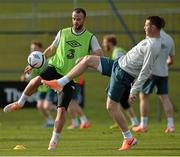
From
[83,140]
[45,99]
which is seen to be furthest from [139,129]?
[45,99]

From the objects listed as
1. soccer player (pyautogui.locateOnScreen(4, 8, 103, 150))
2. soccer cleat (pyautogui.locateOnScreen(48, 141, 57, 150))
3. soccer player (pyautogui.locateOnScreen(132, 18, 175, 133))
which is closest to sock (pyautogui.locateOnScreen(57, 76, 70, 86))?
soccer player (pyautogui.locateOnScreen(4, 8, 103, 150))

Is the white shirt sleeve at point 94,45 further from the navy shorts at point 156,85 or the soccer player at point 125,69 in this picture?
the navy shorts at point 156,85

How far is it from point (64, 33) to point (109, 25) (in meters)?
18.6

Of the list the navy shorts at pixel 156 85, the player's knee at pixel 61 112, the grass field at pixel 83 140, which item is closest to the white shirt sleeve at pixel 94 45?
the player's knee at pixel 61 112

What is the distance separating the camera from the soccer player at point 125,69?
550 inches

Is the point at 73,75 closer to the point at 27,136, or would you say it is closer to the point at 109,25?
the point at 27,136

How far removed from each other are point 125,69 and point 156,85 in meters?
5.14

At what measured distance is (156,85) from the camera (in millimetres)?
19234

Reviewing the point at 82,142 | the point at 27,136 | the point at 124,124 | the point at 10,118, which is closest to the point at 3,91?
the point at 10,118

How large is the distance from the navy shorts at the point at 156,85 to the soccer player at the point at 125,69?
4.69 metres

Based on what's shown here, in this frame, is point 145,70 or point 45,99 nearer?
point 145,70

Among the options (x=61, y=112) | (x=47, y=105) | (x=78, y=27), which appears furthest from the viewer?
(x=47, y=105)

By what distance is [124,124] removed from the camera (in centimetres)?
1443

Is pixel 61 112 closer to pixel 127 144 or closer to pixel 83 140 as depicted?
pixel 127 144
